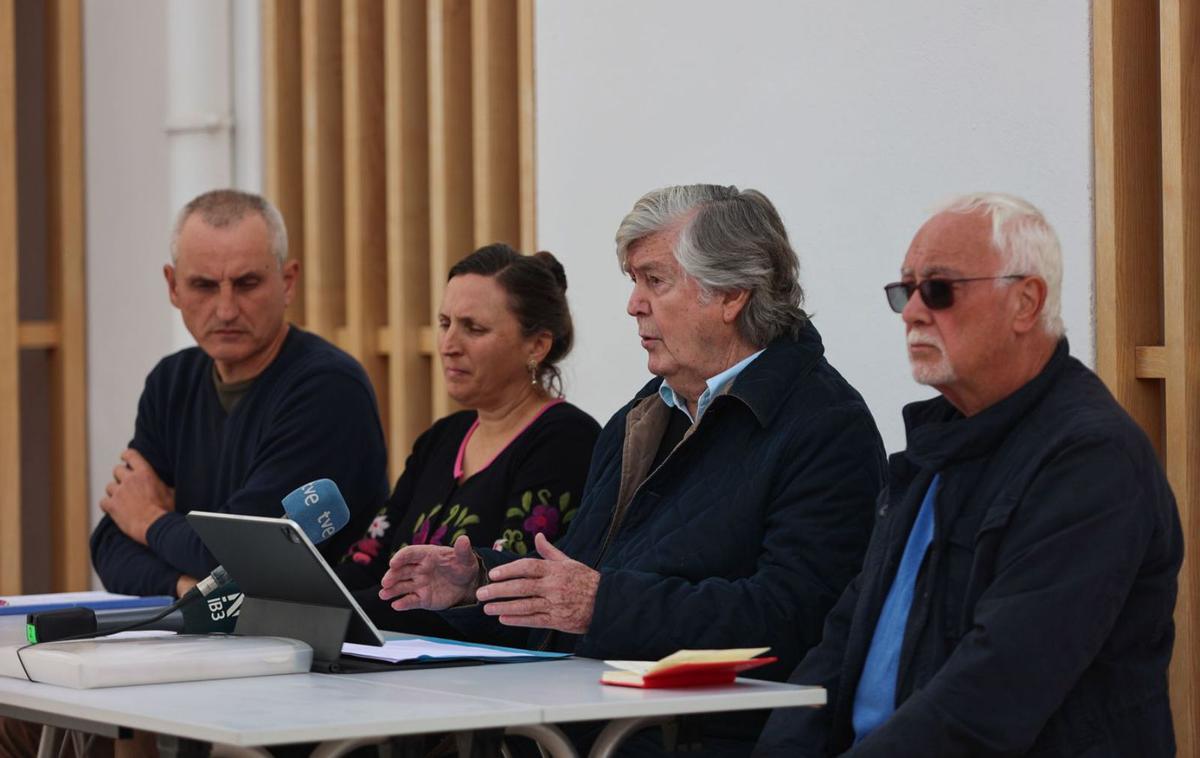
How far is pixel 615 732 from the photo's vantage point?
2582 mm

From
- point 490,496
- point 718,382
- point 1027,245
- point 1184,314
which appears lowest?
point 490,496

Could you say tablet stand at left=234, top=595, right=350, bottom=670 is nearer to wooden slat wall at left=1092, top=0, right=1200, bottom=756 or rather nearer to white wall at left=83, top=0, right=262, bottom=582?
wooden slat wall at left=1092, top=0, right=1200, bottom=756

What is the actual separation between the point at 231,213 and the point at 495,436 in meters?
1.07

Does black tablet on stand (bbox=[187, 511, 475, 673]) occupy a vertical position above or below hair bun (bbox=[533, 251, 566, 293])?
below

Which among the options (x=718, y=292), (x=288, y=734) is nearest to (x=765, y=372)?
(x=718, y=292)

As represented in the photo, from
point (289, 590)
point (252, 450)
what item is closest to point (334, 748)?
point (289, 590)

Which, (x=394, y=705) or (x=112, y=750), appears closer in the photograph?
(x=394, y=705)

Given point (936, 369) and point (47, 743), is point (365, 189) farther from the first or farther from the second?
point (936, 369)

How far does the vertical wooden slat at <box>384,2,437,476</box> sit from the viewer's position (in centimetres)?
590

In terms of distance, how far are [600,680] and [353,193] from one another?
362 centimetres

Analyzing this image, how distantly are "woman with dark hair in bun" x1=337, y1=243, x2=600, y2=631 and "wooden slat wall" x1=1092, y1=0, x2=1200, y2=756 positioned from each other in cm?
115

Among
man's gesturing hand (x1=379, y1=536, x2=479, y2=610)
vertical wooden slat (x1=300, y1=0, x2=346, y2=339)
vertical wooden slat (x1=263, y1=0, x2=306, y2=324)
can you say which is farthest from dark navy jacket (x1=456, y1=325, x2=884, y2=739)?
vertical wooden slat (x1=263, y1=0, x2=306, y2=324)

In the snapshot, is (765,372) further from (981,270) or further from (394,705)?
(394,705)

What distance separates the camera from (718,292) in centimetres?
342
